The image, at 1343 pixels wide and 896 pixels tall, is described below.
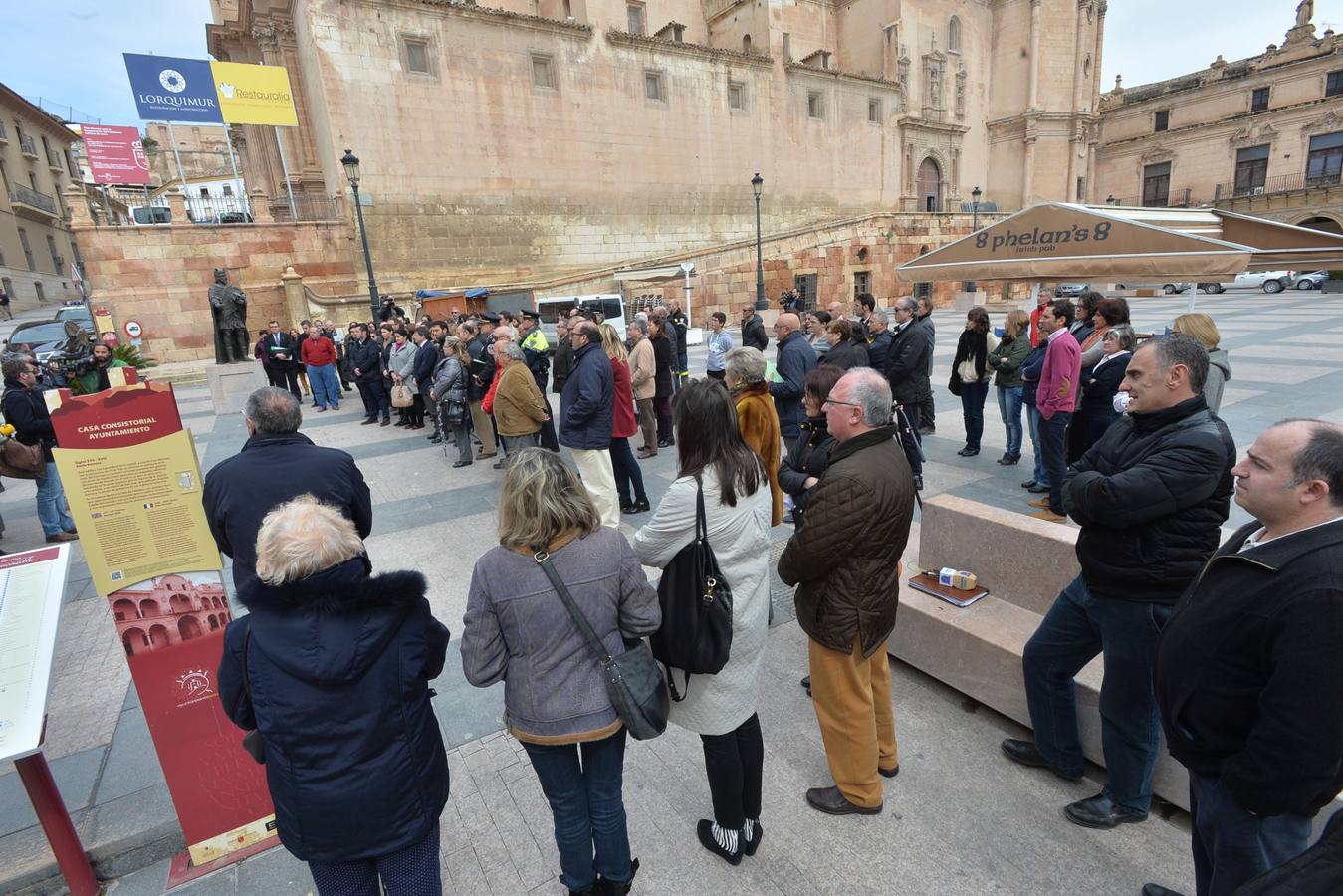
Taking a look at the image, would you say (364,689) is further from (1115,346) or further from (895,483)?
(1115,346)

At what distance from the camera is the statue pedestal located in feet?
45.8

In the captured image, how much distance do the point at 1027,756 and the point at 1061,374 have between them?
3.99m

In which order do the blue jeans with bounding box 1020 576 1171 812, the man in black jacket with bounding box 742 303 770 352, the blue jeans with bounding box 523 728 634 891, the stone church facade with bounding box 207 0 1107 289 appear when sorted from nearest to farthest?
the blue jeans with bounding box 523 728 634 891 < the blue jeans with bounding box 1020 576 1171 812 < the man in black jacket with bounding box 742 303 770 352 < the stone church facade with bounding box 207 0 1107 289

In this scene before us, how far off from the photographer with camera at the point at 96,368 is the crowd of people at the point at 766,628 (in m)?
6.03

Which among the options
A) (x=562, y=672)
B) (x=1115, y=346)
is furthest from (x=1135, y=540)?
(x=1115, y=346)

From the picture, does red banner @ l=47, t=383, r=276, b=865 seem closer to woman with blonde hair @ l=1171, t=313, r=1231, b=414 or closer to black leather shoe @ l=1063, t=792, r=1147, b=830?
black leather shoe @ l=1063, t=792, r=1147, b=830

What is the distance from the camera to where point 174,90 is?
21172 millimetres

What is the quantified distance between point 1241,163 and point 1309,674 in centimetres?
5808

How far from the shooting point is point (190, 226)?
1969 cm

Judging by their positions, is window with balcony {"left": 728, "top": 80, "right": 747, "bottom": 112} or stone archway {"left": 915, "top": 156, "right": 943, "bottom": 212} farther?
stone archway {"left": 915, "top": 156, "right": 943, "bottom": 212}

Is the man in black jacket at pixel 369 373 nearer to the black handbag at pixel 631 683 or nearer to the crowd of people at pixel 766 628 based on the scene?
the crowd of people at pixel 766 628

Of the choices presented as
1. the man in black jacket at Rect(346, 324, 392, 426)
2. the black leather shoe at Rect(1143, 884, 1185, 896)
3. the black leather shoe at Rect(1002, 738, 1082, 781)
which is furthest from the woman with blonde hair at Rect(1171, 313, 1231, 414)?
the man in black jacket at Rect(346, 324, 392, 426)

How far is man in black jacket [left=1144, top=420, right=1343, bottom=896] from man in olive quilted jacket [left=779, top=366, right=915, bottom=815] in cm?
92

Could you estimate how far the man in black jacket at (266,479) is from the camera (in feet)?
9.45
